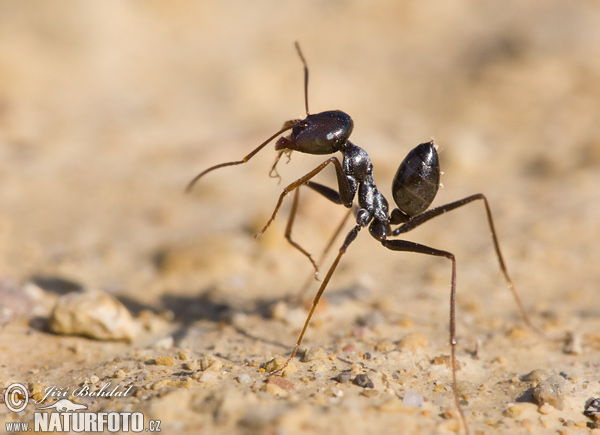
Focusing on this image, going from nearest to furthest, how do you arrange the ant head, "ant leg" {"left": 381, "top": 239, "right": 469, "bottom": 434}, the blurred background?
"ant leg" {"left": 381, "top": 239, "right": 469, "bottom": 434}
the ant head
the blurred background

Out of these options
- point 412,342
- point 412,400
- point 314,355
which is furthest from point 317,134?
point 412,400

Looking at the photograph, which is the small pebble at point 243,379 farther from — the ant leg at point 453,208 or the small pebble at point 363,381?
the ant leg at point 453,208

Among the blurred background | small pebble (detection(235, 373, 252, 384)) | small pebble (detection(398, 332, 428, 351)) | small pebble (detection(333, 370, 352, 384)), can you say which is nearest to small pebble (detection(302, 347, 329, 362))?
small pebble (detection(333, 370, 352, 384))

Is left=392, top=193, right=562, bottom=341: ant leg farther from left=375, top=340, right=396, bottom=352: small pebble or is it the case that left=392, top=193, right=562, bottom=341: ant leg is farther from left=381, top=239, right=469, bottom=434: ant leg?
left=375, top=340, right=396, bottom=352: small pebble

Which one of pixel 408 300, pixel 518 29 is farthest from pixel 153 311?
pixel 518 29

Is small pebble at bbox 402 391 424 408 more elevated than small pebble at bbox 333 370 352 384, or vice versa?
small pebble at bbox 402 391 424 408

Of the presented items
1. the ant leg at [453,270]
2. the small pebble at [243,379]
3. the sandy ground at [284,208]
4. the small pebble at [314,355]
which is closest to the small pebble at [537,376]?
the sandy ground at [284,208]
